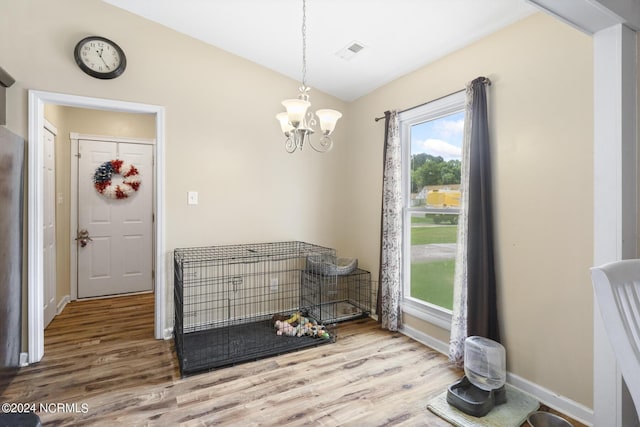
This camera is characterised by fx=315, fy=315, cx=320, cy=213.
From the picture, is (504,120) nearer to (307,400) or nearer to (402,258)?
(402,258)

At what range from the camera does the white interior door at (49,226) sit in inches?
126

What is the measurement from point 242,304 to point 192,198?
1224 millimetres

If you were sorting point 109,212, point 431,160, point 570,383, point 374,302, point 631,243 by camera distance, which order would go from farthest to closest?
point 109,212
point 374,302
point 431,160
point 570,383
point 631,243

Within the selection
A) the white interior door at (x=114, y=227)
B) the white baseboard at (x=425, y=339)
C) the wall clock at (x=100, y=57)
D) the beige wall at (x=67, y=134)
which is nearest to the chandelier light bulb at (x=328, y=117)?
the wall clock at (x=100, y=57)

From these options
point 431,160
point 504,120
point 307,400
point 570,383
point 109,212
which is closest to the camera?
point 570,383

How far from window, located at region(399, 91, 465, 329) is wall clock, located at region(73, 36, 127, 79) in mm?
2631

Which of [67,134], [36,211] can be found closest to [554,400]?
[36,211]

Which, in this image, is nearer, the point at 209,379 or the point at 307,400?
the point at 307,400

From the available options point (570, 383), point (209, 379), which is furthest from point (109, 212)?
point (570, 383)

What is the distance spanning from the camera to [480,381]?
2064mm

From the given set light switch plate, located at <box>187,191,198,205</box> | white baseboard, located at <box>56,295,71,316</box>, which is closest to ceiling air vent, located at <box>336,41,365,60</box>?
light switch plate, located at <box>187,191,198,205</box>

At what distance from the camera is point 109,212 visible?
14.0ft

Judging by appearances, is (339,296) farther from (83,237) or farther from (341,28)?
(83,237)

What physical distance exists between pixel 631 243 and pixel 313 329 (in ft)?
7.89
